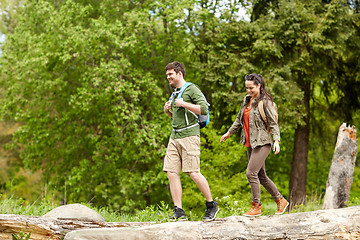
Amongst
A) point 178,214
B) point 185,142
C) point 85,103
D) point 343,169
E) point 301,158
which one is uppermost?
point 85,103

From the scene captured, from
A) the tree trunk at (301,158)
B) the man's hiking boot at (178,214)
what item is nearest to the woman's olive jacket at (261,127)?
the man's hiking boot at (178,214)

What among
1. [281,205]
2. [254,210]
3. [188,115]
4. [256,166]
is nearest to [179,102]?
[188,115]

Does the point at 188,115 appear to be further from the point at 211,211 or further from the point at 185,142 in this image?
the point at 211,211

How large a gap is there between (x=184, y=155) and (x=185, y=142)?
160 mm

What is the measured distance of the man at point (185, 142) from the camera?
4.91 meters

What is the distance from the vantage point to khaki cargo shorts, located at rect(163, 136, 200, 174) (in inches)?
193

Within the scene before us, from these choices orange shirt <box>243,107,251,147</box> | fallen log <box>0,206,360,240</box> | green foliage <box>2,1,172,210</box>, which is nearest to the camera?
fallen log <box>0,206,360,240</box>

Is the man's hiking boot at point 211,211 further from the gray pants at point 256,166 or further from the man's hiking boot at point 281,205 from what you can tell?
the man's hiking boot at point 281,205

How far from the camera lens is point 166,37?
47.8ft

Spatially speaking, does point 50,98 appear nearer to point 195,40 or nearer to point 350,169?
point 195,40

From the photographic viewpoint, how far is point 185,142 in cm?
493

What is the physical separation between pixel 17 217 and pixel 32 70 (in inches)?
401

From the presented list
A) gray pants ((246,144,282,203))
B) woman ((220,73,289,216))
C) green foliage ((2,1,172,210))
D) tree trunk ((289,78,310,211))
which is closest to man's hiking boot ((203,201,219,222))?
woman ((220,73,289,216))

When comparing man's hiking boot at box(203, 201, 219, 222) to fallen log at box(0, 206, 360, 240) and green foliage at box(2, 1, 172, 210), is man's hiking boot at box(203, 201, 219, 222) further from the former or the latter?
green foliage at box(2, 1, 172, 210)
